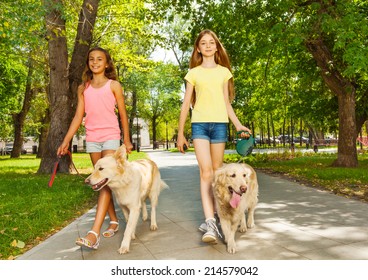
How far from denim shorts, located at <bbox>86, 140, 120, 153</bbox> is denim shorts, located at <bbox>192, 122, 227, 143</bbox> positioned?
1.02 metres

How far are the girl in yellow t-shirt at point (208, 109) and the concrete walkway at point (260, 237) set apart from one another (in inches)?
20.3

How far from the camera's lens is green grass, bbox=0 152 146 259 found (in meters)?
5.07

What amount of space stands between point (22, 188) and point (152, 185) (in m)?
5.95

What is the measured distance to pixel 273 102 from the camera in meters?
22.8

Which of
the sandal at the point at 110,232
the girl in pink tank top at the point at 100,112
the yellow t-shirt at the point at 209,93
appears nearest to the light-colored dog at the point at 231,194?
the yellow t-shirt at the point at 209,93

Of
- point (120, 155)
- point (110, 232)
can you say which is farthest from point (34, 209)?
point (120, 155)

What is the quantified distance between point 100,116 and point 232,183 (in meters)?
1.86

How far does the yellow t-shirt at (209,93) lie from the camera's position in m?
4.51

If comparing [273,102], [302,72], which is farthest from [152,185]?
[273,102]

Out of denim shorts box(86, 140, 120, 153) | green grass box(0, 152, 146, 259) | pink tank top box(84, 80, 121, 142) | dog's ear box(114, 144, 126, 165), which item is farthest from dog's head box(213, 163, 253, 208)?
green grass box(0, 152, 146, 259)

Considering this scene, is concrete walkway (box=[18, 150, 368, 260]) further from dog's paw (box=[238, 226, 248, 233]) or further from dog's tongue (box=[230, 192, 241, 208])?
dog's tongue (box=[230, 192, 241, 208])

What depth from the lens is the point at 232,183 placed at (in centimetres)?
404

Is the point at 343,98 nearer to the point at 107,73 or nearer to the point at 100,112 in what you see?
the point at 107,73

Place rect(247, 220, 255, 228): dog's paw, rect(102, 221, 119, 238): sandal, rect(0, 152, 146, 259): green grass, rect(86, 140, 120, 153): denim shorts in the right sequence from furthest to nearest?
rect(247, 220, 255, 228): dog's paw
rect(0, 152, 146, 259): green grass
rect(102, 221, 119, 238): sandal
rect(86, 140, 120, 153): denim shorts
